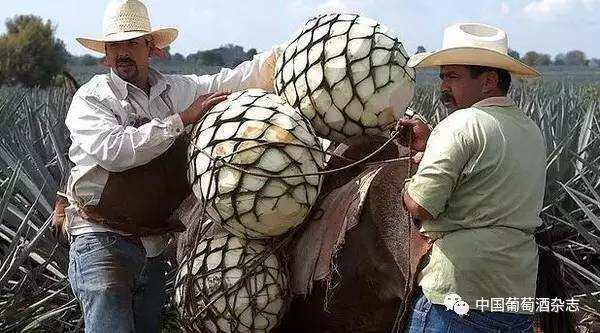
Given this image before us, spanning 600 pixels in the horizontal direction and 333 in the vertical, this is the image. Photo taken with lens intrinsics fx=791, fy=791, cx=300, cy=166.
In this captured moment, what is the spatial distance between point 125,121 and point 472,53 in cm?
108

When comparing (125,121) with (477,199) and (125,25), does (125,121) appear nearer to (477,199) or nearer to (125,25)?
(125,25)

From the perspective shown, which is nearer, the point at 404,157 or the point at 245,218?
the point at 245,218

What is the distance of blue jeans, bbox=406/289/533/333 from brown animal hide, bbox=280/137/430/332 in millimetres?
44

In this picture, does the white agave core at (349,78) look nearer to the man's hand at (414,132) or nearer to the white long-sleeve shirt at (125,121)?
the man's hand at (414,132)

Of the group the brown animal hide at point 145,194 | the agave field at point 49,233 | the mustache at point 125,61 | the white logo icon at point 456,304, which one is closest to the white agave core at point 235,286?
the brown animal hide at point 145,194

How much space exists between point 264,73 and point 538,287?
1047mm

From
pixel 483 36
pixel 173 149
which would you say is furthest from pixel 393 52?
pixel 173 149

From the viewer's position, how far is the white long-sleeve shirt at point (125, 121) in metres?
2.25

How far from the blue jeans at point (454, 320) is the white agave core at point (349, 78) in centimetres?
49

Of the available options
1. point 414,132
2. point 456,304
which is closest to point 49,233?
point 414,132

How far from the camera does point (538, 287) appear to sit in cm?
219

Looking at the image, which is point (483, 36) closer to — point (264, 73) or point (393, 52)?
point (393, 52)

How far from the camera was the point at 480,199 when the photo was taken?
6.26ft

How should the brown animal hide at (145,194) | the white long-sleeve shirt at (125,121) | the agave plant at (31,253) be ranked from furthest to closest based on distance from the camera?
the agave plant at (31,253)
the brown animal hide at (145,194)
the white long-sleeve shirt at (125,121)
